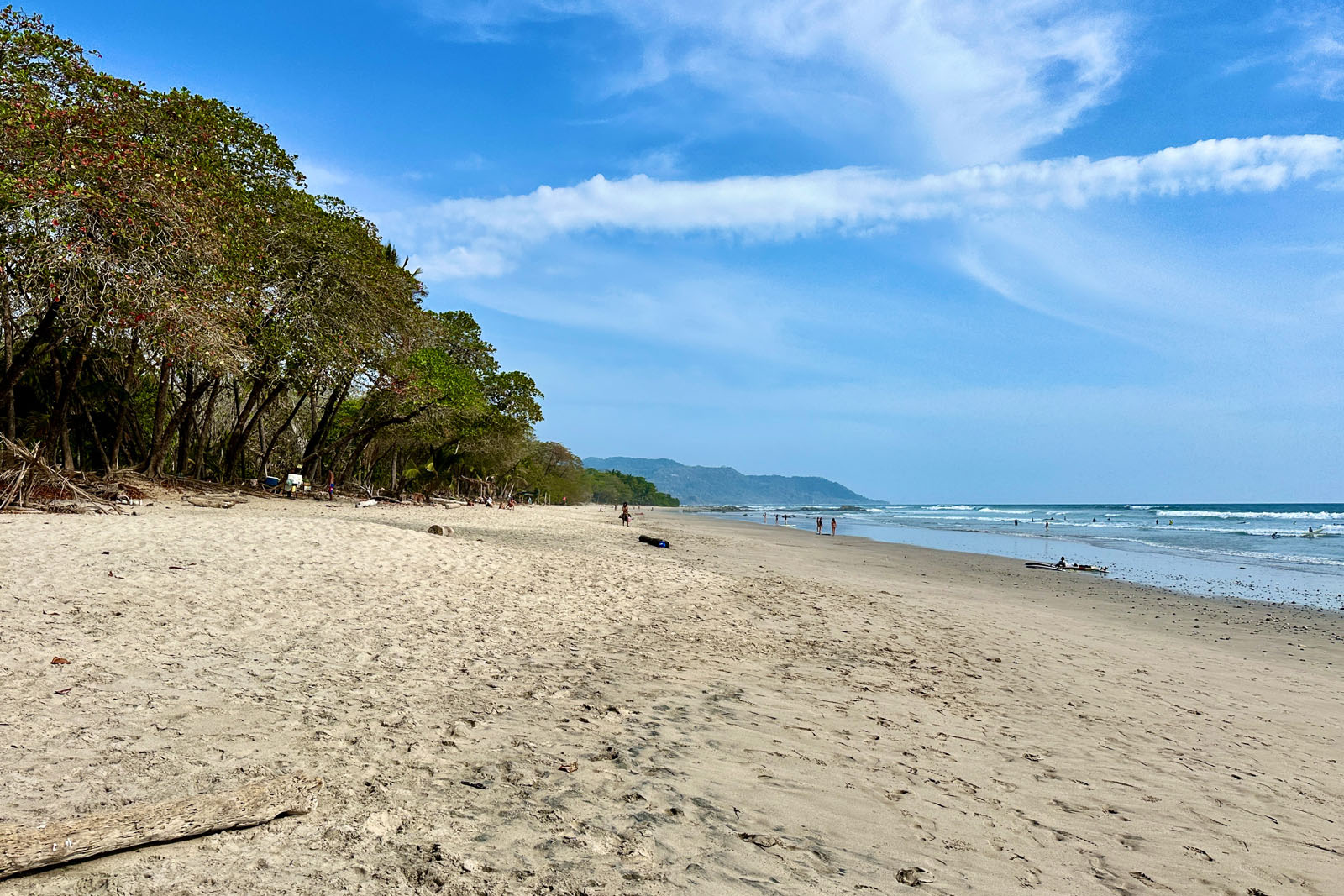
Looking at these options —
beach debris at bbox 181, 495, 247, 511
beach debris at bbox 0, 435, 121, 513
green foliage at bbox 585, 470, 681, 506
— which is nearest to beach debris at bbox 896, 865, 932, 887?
beach debris at bbox 0, 435, 121, 513

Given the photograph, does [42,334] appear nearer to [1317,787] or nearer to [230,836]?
[230,836]

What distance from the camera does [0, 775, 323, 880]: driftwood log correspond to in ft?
9.07

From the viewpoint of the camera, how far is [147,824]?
3.06 metres

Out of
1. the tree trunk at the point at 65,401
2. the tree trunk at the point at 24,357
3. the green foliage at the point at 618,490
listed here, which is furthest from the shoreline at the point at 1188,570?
the green foliage at the point at 618,490

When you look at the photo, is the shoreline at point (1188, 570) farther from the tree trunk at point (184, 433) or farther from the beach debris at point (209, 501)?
the tree trunk at point (184, 433)

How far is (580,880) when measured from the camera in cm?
311

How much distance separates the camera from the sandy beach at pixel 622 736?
11.0 feet

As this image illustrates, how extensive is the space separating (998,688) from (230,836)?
652 centimetres

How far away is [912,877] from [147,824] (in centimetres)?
346

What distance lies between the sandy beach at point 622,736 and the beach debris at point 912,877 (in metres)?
0.02

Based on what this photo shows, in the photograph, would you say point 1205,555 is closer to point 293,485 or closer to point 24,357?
point 293,485

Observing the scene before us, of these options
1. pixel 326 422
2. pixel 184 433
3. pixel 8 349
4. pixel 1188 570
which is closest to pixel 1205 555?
pixel 1188 570

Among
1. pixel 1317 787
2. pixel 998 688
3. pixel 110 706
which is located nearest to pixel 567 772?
pixel 110 706

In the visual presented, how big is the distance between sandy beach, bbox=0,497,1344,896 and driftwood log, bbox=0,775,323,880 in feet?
0.26
